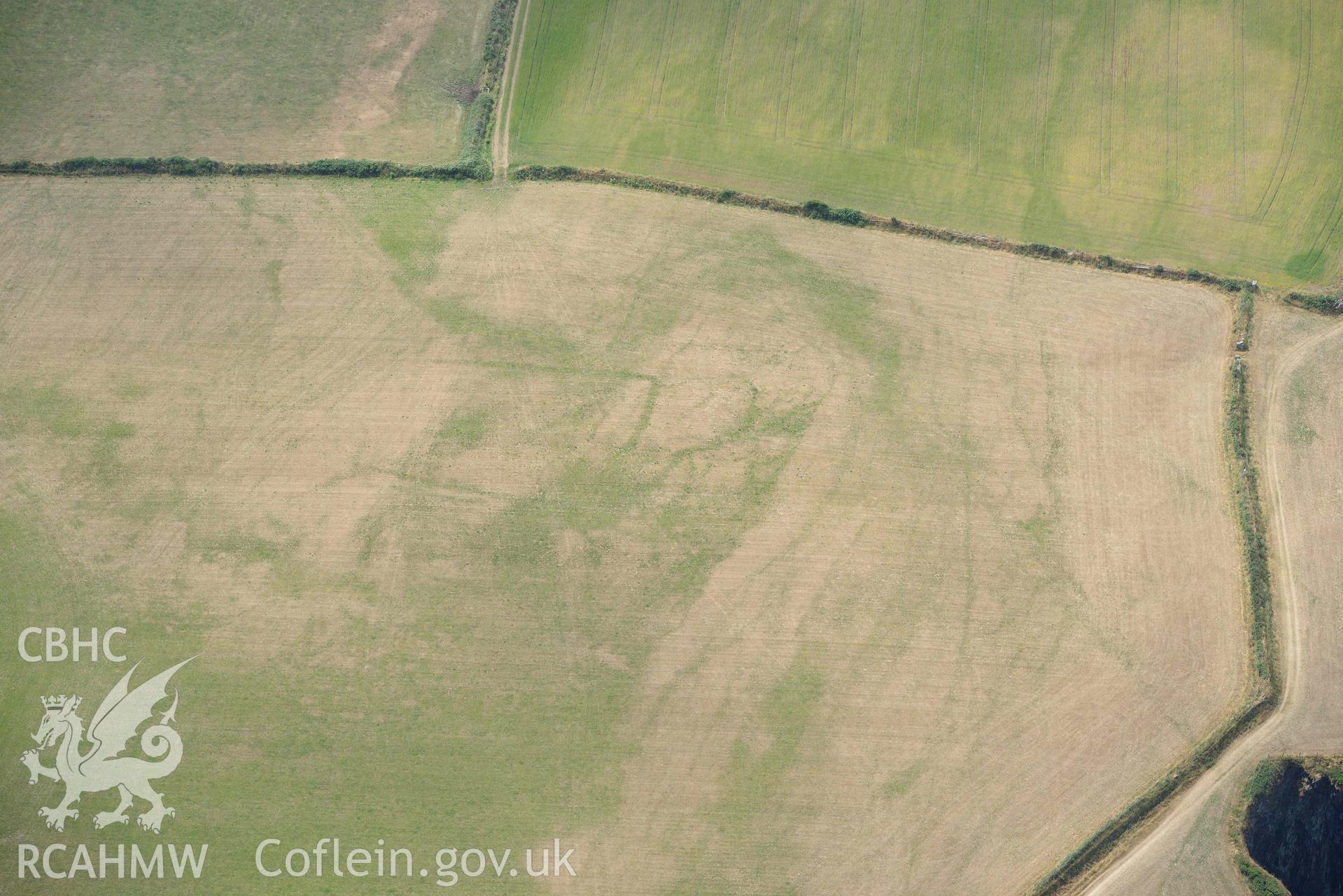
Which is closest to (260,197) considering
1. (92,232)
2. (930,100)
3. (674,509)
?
(92,232)

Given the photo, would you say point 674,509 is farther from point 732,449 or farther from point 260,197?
point 260,197

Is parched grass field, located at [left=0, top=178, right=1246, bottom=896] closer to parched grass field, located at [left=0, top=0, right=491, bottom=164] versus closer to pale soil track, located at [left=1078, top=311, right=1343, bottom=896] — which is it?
pale soil track, located at [left=1078, top=311, right=1343, bottom=896]

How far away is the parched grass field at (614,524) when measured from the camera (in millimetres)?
48469

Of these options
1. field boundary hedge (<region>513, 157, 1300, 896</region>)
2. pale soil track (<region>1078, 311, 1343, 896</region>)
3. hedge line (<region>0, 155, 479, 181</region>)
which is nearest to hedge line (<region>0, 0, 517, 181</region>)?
hedge line (<region>0, 155, 479, 181</region>)

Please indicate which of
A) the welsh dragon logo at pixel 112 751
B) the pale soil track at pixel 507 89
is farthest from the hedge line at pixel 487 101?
the welsh dragon logo at pixel 112 751

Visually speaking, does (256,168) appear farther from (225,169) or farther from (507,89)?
(507,89)

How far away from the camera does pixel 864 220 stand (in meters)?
64.9

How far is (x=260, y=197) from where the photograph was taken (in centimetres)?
6500

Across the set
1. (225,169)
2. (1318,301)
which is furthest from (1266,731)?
(225,169)

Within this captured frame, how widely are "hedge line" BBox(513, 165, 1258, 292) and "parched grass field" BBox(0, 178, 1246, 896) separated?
3.92 ft

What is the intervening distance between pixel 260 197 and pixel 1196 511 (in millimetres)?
67116

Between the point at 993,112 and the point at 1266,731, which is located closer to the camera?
the point at 1266,731

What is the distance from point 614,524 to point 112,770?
30.6 m

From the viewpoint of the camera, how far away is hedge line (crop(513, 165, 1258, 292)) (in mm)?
62969
